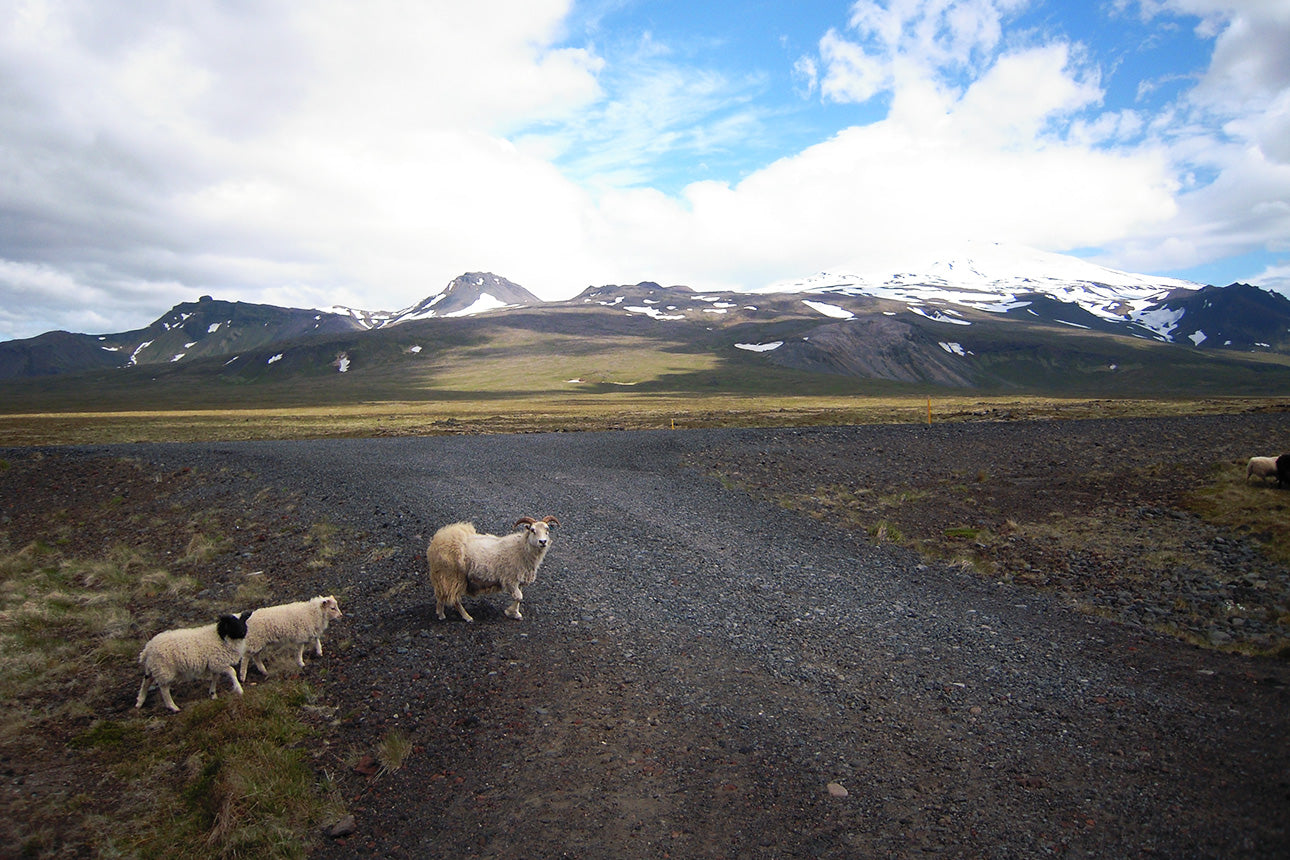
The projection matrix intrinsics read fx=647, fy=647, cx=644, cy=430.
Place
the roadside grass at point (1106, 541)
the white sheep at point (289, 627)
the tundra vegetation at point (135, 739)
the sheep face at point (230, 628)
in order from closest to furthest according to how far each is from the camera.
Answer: the tundra vegetation at point (135, 739)
the sheep face at point (230, 628)
the white sheep at point (289, 627)
the roadside grass at point (1106, 541)

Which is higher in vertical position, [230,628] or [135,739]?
[230,628]

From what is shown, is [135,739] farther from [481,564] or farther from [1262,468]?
[1262,468]

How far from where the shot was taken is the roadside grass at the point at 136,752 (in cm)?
660

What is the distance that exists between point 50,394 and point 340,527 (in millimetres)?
216274

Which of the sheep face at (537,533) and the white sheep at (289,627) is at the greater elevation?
the sheep face at (537,533)

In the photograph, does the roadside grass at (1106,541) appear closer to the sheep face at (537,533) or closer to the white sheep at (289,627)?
the sheep face at (537,533)

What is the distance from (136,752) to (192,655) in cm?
152

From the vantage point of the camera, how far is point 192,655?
31.0 feet

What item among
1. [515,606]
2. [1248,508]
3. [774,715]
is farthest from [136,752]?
[1248,508]

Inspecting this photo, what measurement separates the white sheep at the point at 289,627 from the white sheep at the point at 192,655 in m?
0.32

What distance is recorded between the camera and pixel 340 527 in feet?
59.1

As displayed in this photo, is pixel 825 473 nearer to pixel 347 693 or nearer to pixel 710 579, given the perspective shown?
pixel 710 579

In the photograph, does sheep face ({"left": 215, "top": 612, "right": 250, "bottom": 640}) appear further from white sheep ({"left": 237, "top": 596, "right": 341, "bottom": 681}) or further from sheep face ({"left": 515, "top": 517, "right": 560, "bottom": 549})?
sheep face ({"left": 515, "top": 517, "right": 560, "bottom": 549})

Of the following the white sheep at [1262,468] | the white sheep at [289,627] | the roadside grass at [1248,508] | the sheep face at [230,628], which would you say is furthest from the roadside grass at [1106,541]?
the sheep face at [230,628]
